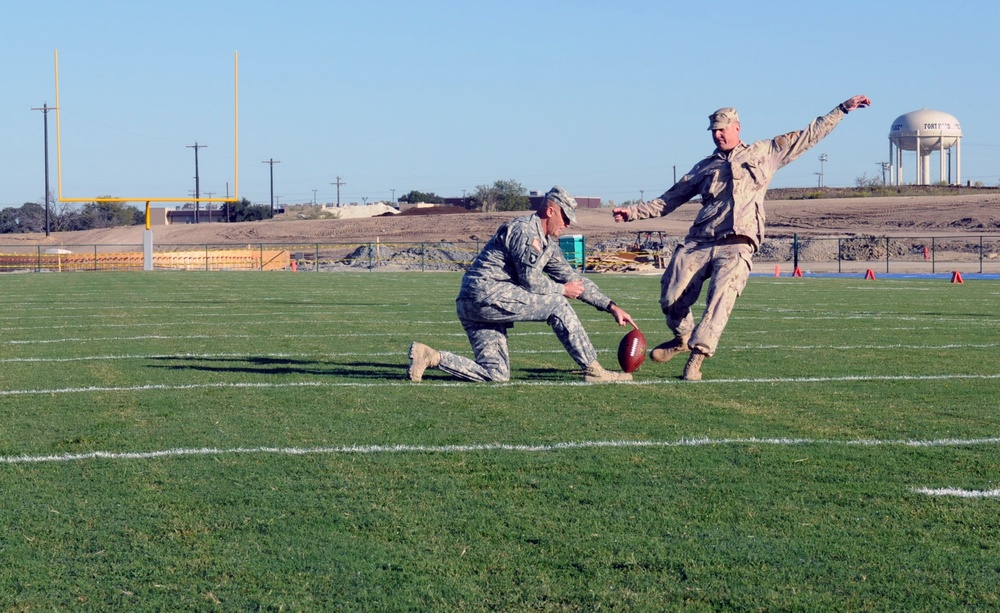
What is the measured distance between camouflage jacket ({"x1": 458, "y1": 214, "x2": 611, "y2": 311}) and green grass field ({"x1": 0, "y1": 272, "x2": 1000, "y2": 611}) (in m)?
0.70

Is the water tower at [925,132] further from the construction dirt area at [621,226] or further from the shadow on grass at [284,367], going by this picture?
the shadow on grass at [284,367]

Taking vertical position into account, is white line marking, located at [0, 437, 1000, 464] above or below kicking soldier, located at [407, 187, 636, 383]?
below

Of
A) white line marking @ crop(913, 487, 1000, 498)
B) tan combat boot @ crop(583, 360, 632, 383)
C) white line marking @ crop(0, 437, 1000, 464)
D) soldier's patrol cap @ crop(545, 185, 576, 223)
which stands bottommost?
white line marking @ crop(913, 487, 1000, 498)

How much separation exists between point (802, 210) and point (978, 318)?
75219 mm

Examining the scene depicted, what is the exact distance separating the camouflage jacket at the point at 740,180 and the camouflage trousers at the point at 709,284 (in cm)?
12

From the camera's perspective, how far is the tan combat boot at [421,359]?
912cm

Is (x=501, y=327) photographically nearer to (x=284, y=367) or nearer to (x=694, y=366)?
(x=694, y=366)

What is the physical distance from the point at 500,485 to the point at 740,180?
4.89m

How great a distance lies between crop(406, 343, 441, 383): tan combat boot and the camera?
9125 mm

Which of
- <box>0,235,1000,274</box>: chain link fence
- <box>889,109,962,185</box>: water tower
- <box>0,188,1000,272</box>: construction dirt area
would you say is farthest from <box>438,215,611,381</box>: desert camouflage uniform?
<box>889,109,962,185</box>: water tower

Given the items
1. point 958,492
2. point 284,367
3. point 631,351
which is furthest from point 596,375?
point 958,492

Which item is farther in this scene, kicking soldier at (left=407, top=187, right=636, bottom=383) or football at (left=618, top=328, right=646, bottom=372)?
football at (left=618, top=328, right=646, bottom=372)

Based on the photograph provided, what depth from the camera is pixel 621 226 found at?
89.6 metres

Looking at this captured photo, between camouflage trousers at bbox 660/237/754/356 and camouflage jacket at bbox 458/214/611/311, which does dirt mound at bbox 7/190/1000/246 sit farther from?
camouflage jacket at bbox 458/214/611/311
